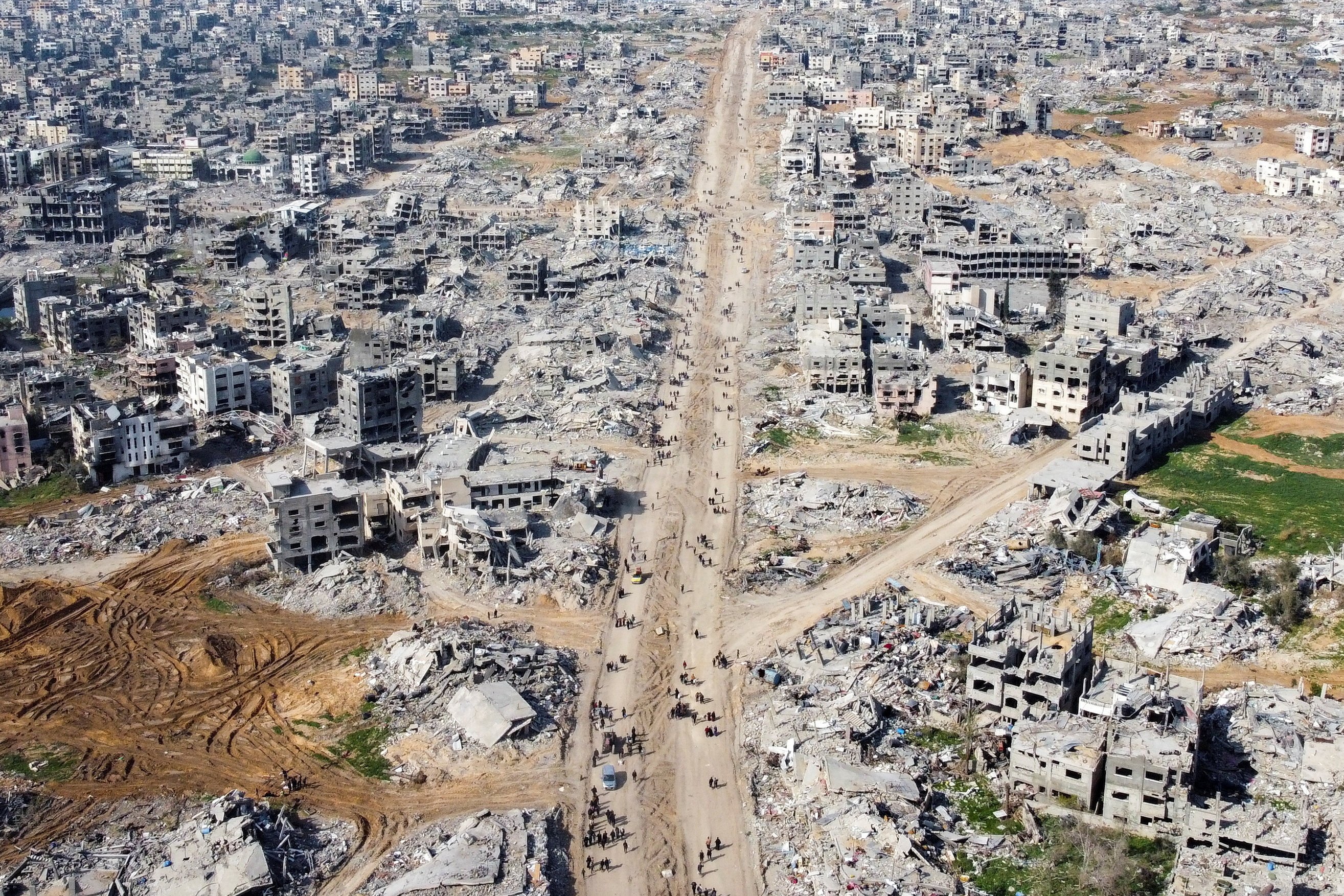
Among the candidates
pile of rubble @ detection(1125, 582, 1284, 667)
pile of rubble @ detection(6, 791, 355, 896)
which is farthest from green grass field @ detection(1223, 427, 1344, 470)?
pile of rubble @ detection(6, 791, 355, 896)

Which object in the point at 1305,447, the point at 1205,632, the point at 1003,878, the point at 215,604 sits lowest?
the point at 215,604

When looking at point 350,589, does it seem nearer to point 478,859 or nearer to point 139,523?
point 139,523

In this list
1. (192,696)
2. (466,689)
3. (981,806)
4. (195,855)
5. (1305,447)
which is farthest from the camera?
(1305,447)

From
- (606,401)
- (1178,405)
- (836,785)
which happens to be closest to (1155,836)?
(836,785)

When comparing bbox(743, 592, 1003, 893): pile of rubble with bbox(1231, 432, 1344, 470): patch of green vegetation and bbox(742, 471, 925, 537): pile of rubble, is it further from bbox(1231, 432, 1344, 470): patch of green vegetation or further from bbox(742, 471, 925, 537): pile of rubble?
bbox(1231, 432, 1344, 470): patch of green vegetation

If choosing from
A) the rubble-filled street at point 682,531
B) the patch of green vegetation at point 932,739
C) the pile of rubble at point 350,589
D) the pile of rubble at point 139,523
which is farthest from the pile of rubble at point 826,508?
the pile of rubble at point 139,523

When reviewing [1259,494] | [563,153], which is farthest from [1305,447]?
[563,153]

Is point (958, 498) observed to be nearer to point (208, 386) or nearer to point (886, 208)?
point (208, 386)
